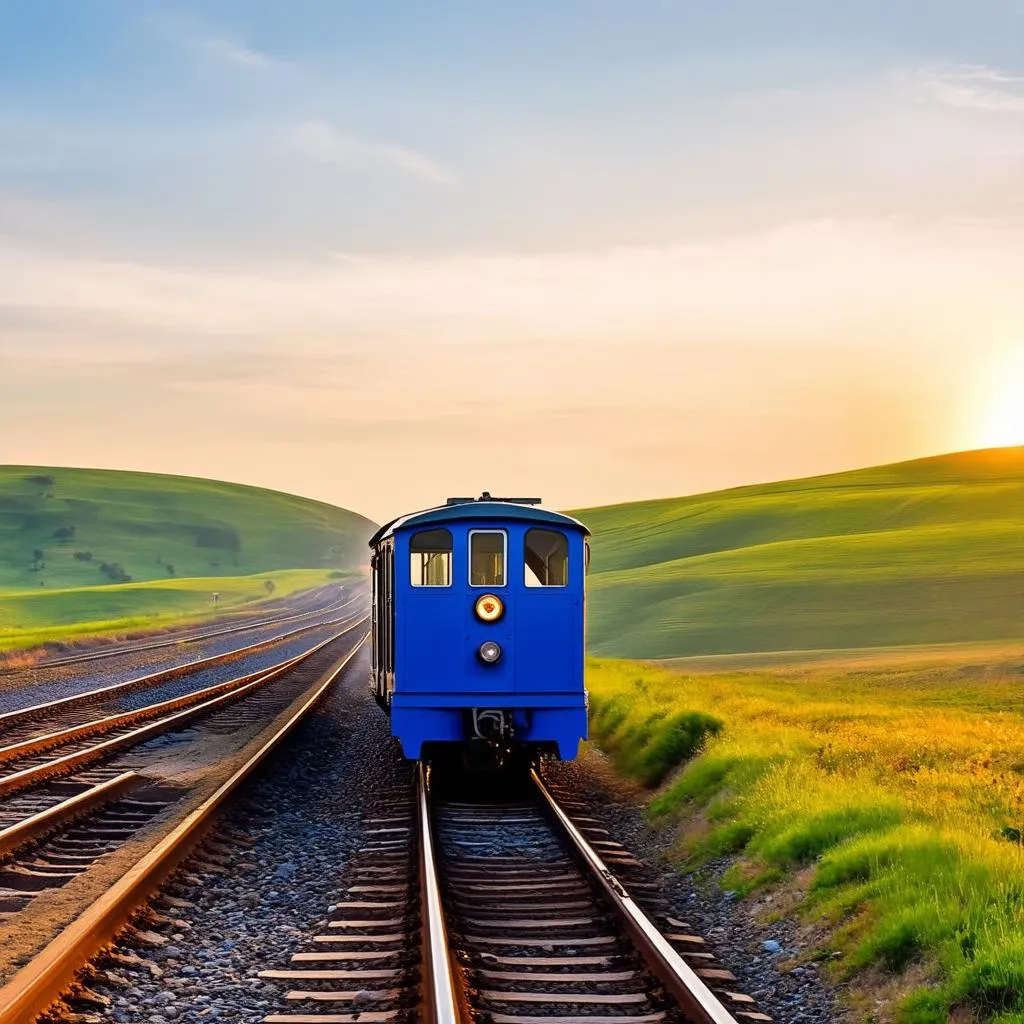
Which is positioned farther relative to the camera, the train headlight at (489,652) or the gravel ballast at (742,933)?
the train headlight at (489,652)

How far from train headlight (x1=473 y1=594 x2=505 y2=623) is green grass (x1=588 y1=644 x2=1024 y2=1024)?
3.03m

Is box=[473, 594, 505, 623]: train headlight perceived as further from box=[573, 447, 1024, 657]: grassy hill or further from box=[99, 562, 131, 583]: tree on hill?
box=[99, 562, 131, 583]: tree on hill

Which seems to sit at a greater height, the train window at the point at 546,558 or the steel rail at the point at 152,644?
the train window at the point at 546,558

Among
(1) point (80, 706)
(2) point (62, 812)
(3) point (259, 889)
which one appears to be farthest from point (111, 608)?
(3) point (259, 889)

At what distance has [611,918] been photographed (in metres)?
9.66

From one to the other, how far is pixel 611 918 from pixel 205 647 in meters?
41.3

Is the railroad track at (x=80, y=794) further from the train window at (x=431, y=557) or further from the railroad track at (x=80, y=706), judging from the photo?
the train window at (x=431, y=557)

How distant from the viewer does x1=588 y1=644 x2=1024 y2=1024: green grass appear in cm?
794

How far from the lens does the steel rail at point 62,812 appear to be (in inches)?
474

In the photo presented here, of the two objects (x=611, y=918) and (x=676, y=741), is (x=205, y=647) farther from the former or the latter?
(x=611, y=918)

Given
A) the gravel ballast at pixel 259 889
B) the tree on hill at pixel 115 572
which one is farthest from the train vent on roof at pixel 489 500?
the tree on hill at pixel 115 572

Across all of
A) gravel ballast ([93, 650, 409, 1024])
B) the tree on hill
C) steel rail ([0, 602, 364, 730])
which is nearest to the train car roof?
gravel ballast ([93, 650, 409, 1024])

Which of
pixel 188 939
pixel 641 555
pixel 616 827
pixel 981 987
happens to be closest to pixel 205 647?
pixel 616 827

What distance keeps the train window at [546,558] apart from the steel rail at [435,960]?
5.06 metres
